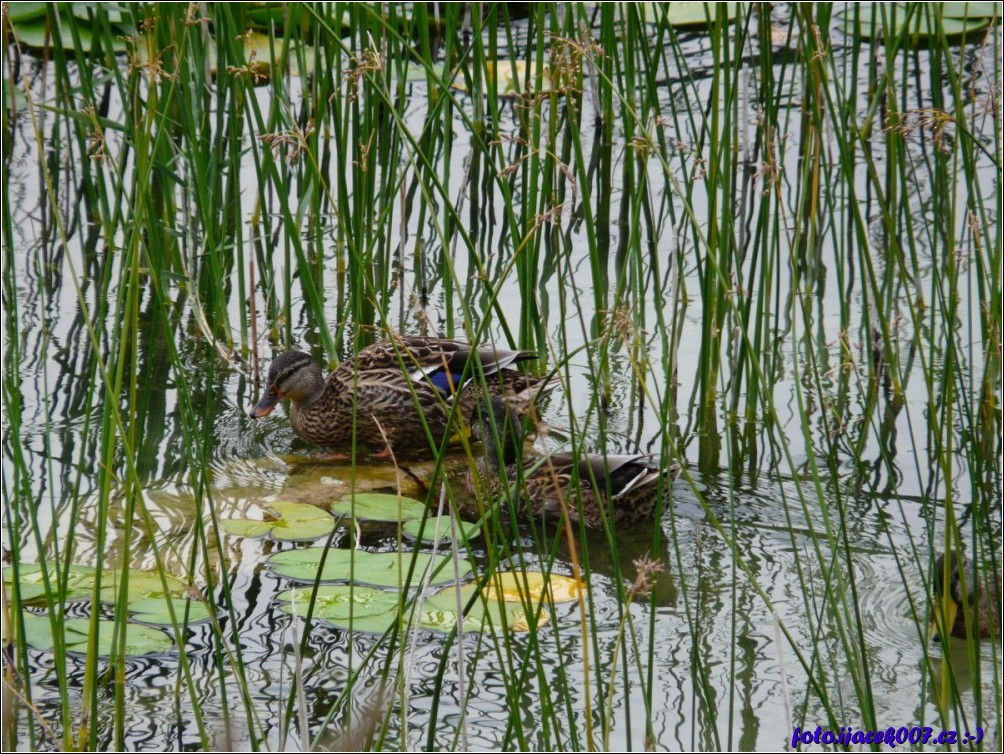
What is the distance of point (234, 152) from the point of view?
14.6 ft

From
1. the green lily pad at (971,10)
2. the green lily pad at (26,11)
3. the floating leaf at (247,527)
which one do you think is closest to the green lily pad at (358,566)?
the floating leaf at (247,527)

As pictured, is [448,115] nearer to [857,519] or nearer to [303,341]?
[303,341]

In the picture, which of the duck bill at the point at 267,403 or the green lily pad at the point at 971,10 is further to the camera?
the green lily pad at the point at 971,10

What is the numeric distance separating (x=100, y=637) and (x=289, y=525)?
791 millimetres

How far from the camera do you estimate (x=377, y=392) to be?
4.68 meters

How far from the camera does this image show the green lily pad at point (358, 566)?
3.43 meters

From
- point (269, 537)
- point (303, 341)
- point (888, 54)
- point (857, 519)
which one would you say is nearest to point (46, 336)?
point (303, 341)

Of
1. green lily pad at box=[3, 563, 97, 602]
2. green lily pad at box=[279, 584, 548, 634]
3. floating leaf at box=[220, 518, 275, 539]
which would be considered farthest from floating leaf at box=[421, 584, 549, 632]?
green lily pad at box=[3, 563, 97, 602]

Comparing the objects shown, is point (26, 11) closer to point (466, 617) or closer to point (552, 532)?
point (552, 532)

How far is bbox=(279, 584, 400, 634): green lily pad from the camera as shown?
3.18 metres

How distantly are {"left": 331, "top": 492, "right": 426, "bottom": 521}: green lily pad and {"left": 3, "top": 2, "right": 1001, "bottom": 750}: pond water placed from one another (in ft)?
0.35

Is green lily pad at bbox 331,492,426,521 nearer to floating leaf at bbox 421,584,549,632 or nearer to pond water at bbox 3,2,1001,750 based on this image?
pond water at bbox 3,2,1001,750

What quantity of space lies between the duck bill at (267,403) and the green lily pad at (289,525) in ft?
2.18

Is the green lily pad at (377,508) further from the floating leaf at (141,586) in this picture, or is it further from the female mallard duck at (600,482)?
the floating leaf at (141,586)
